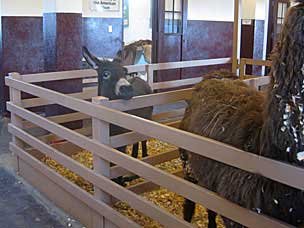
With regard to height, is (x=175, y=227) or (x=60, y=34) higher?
(x=60, y=34)

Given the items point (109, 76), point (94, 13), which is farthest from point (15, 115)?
point (94, 13)

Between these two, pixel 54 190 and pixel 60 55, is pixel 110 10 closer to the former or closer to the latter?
pixel 60 55

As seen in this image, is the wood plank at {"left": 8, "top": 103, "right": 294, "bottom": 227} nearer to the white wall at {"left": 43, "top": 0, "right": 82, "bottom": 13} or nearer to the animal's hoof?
the animal's hoof

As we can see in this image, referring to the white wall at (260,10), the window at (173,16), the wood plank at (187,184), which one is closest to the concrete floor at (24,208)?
the wood plank at (187,184)

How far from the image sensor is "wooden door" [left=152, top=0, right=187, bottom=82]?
714cm

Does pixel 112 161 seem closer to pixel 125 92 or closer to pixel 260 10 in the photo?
pixel 125 92

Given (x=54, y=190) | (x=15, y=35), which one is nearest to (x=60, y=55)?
(x=15, y=35)

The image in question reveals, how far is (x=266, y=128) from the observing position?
5.41 ft

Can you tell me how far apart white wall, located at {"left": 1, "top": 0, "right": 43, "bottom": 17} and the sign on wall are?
3.10 ft

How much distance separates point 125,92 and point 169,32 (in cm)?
459

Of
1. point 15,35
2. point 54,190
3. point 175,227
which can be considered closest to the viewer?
point 175,227

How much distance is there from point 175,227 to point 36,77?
2.27m

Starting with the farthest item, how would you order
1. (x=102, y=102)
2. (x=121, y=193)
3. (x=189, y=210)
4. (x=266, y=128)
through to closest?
1. (x=189, y=210)
2. (x=102, y=102)
3. (x=121, y=193)
4. (x=266, y=128)

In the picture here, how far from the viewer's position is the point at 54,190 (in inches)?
133
